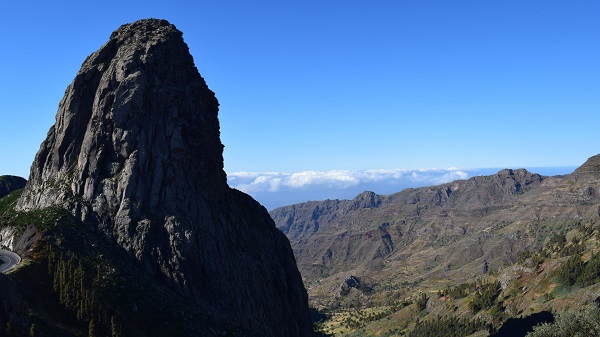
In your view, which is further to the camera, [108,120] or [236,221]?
[236,221]

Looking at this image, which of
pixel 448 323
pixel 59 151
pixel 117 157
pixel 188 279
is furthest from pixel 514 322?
pixel 59 151

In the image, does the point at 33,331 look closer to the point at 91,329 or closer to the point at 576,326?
the point at 91,329

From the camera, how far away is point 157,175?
92125 mm

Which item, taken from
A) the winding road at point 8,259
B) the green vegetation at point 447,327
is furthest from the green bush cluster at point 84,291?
the green vegetation at point 447,327

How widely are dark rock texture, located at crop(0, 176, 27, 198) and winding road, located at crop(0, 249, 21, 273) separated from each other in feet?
265

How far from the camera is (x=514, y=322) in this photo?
481 ft

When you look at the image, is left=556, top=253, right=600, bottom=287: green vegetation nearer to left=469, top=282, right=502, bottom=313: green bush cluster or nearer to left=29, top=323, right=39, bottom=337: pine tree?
left=469, top=282, right=502, bottom=313: green bush cluster

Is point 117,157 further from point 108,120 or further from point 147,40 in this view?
point 147,40

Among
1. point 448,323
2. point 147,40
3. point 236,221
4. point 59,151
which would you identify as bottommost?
point 448,323

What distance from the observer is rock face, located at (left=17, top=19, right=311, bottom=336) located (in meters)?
88.4

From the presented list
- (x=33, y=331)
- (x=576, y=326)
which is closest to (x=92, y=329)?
(x=33, y=331)

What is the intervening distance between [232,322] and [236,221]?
24.4 m

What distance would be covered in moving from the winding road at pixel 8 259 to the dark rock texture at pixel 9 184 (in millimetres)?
80873

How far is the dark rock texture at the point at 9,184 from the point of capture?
150m
